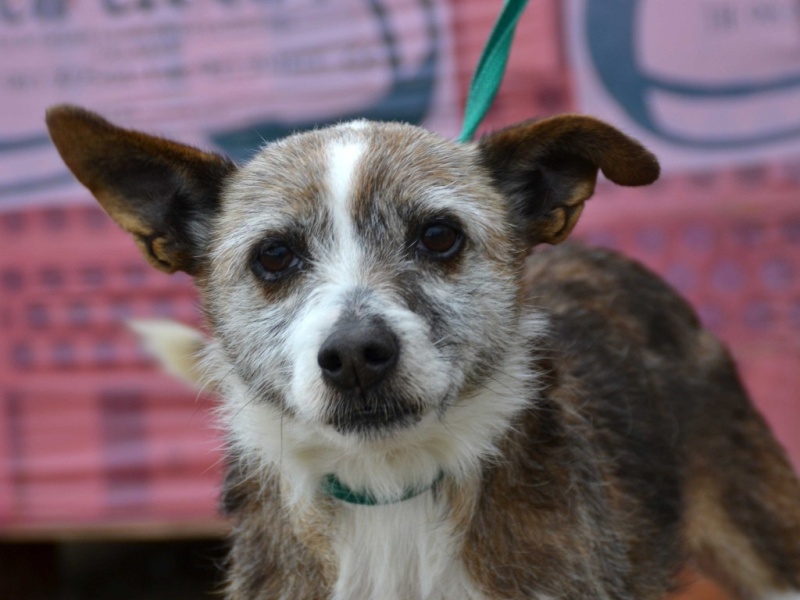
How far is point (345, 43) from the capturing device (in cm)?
443

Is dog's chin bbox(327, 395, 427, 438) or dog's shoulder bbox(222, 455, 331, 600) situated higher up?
dog's chin bbox(327, 395, 427, 438)

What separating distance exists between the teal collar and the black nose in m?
0.37

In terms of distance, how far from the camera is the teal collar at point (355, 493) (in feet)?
7.77

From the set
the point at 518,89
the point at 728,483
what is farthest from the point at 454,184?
the point at 518,89

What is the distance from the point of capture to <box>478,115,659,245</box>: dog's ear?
2398 mm

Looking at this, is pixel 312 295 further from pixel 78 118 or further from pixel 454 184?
pixel 78 118

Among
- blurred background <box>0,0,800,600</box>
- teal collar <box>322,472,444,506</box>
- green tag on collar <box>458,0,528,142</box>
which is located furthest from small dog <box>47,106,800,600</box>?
blurred background <box>0,0,800,600</box>

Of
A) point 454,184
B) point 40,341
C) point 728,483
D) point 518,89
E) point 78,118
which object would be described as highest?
point 78,118

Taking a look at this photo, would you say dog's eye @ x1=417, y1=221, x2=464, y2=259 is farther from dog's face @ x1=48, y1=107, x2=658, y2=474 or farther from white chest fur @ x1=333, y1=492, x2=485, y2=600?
white chest fur @ x1=333, y1=492, x2=485, y2=600

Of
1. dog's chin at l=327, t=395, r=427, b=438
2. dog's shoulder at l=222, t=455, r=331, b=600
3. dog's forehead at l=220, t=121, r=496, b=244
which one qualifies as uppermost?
dog's forehead at l=220, t=121, r=496, b=244

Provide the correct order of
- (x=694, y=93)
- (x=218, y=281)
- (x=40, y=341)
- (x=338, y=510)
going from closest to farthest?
1. (x=338, y=510)
2. (x=218, y=281)
3. (x=694, y=93)
4. (x=40, y=341)

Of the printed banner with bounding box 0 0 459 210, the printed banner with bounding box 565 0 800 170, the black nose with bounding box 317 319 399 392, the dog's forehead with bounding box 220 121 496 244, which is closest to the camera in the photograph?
the black nose with bounding box 317 319 399 392

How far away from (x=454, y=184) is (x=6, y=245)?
2.86m

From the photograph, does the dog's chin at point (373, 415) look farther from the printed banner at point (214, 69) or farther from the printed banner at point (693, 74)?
the printed banner at point (693, 74)
